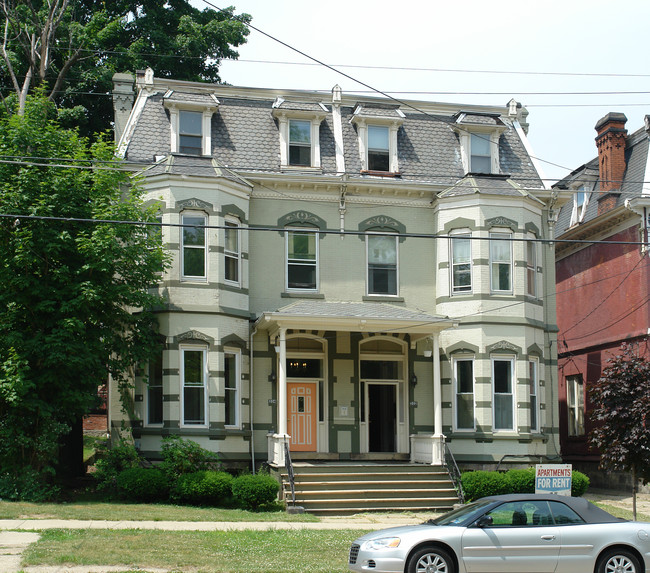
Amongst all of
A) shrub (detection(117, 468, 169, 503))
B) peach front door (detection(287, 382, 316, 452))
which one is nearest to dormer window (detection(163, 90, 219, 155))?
peach front door (detection(287, 382, 316, 452))

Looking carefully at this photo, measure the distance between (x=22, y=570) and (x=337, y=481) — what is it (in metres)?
10.8

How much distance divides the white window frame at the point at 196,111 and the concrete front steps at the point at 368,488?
384 inches

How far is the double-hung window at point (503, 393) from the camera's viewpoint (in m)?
25.2

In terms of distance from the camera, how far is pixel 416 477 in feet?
76.0

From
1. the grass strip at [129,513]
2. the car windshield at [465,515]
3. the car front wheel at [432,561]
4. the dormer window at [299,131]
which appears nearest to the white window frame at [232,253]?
the dormer window at [299,131]

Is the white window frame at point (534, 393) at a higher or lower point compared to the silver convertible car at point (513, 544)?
higher

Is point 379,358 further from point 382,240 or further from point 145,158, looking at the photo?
point 145,158

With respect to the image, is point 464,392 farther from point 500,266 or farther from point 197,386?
point 197,386

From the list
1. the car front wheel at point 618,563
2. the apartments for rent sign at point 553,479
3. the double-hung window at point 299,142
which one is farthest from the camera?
the double-hung window at point 299,142

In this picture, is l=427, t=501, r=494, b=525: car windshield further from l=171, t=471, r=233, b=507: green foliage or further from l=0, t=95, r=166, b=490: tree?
l=0, t=95, r=166, b=490: tree

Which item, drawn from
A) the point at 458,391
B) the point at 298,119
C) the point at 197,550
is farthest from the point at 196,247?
the point at 197,550

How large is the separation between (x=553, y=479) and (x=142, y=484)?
10205 millimetres

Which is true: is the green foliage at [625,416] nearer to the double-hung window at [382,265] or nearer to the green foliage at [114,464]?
the double-hung window at [382,265]

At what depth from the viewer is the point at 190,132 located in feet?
85.0
